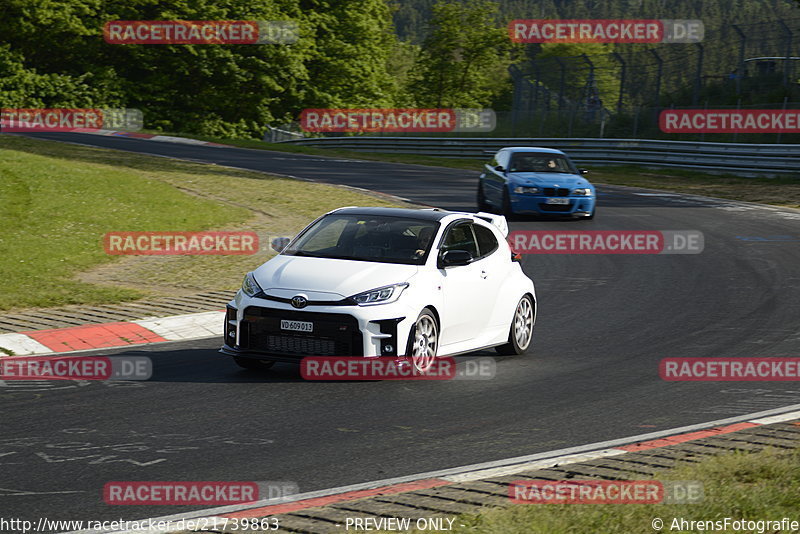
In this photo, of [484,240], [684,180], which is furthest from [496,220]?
[684,180]

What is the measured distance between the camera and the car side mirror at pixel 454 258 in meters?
10.1

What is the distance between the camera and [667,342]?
38.7 feet

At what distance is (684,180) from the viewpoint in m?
35.0

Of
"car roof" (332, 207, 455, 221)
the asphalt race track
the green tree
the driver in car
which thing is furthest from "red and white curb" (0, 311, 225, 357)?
the green tree

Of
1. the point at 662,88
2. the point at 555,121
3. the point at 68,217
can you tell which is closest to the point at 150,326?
the point at 68,217

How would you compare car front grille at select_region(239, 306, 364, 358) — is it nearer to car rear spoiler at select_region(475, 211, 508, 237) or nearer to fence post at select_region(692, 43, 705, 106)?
car rear spoiler at select_region(475, 211, 508, 237)

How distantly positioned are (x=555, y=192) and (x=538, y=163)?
114 cm

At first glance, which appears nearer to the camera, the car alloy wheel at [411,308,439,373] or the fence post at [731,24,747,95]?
the car alloy wheel at [411,308,439,373]

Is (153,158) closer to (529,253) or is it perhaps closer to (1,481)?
(529,253)

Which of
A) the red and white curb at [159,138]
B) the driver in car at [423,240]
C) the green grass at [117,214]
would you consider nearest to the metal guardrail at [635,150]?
the red and white curb at [159,138]

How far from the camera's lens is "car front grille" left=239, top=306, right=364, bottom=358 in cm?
922

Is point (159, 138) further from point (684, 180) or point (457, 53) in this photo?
point (457, 53)

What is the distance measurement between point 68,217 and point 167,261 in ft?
9.79

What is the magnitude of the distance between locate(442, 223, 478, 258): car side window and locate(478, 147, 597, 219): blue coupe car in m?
12.3
